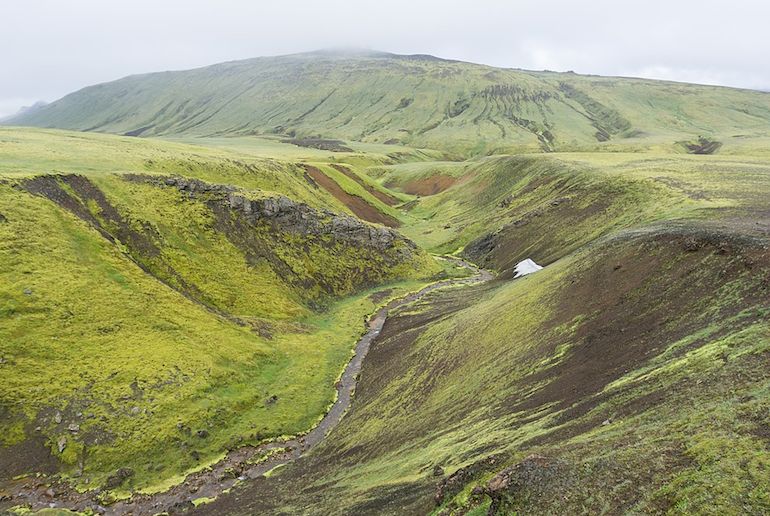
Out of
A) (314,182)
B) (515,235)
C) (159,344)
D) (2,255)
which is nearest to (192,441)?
(159,344)

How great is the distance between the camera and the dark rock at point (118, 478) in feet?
119

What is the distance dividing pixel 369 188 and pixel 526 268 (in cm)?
8317

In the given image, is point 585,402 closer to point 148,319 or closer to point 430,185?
point 148,319

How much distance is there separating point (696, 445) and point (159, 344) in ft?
154

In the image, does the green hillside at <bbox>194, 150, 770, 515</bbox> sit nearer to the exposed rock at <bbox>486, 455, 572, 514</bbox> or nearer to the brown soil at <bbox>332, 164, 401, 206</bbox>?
the exposed rock at <bbox>486, 455, 572, 514</bbox>

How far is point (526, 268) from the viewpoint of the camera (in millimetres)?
69750

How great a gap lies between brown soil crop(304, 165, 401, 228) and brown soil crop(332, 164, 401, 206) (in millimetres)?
18450

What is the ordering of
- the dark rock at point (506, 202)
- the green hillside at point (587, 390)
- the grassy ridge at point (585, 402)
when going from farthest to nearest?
the dark rock at point (506, 202)
the green hillside at point (587, 390)
the grassy ridge at point (585, 402)

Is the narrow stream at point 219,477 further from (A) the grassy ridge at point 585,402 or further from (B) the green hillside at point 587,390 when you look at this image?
→ (A) the grassy ridge at point 585,402

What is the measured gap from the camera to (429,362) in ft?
156

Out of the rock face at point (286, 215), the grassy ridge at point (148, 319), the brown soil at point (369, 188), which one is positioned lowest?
the grassy ridge at point (148, 319)

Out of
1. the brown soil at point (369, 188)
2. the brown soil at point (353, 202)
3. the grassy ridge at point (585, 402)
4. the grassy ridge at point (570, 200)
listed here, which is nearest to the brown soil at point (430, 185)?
the brown soil at point (369, 188)

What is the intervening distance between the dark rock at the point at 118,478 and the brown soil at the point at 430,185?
445 feet

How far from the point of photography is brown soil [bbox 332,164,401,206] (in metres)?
143
